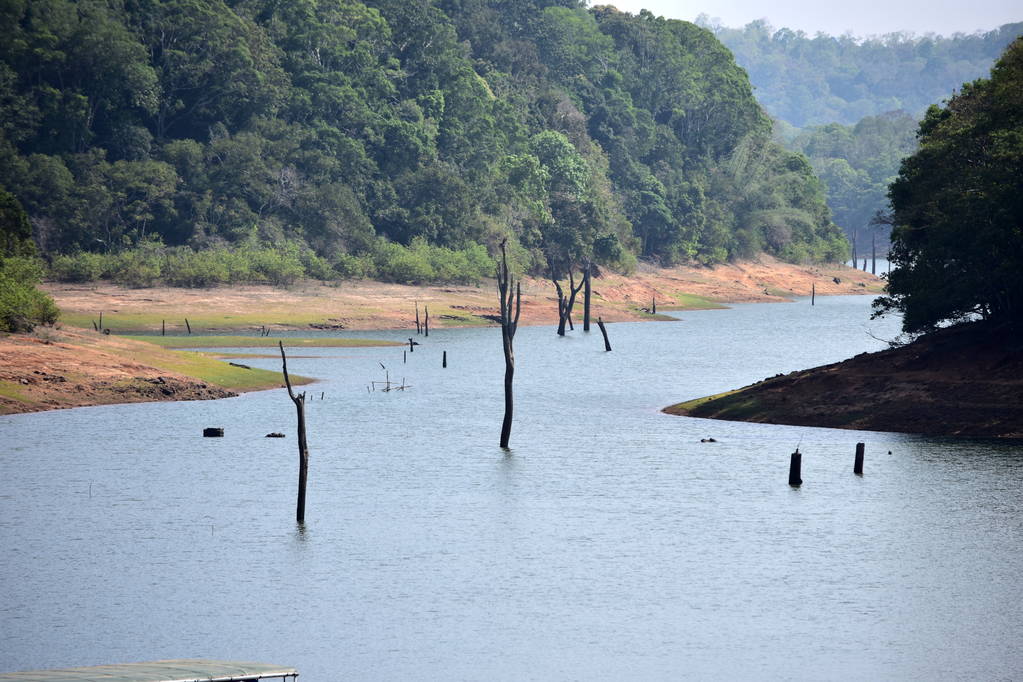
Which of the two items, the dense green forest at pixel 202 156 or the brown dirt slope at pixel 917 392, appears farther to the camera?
the dense green forest at pixel 202 156

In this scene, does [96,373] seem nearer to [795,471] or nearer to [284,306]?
[795,471]

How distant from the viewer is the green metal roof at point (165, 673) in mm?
33906

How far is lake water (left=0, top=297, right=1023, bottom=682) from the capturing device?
4138 centimetres

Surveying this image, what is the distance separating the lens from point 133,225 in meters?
172

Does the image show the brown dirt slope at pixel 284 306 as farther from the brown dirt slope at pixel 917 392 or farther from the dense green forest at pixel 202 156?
the brown dirt slope at pixel 917 392

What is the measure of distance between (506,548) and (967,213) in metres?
37.4

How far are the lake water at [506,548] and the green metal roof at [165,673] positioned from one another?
11.1ft

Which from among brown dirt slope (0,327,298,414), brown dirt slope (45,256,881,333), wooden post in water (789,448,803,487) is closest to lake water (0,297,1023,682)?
wooden post in water (789,448,803,487)

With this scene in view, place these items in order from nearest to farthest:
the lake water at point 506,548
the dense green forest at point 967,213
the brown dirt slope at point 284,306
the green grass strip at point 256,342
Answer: the lake water at point 506,548
the dense green forest at point 967,213
the green grass strip at point 256,342
the brown dirt slope at point 284,306

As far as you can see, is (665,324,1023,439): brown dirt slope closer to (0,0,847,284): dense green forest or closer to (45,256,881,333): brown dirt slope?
(45,256,881,333): brown dirt slope

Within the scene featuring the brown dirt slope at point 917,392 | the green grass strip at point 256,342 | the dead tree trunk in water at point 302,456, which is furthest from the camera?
the green grass strip at point 256,342

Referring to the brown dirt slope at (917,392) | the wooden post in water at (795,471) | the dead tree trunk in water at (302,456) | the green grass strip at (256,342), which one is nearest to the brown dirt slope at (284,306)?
the green grass strip at (256,342)

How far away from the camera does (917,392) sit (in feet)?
268

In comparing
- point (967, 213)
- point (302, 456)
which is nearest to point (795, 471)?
point (967, 213)
